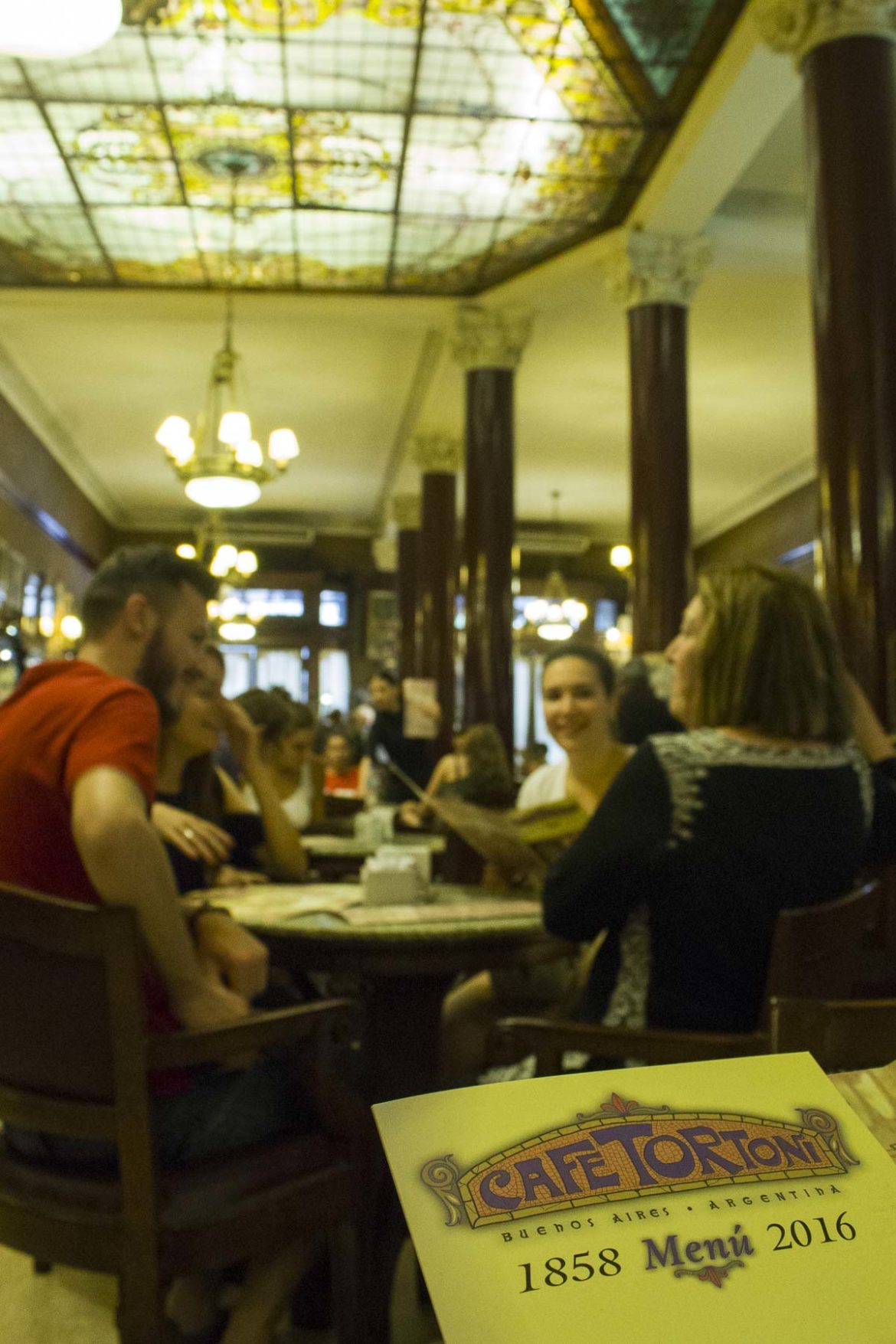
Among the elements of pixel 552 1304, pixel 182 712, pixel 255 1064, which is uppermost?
pixel 182 712

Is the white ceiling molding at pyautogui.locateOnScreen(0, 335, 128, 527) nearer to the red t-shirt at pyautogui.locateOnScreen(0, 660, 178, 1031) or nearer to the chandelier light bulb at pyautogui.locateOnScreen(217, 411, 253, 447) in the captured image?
the chandelier light bulb at pyautogui.locateOnScreen(217, 411, 253, 447)

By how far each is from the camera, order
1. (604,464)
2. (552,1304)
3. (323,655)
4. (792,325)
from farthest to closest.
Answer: (323,655)
(604,464)
(792,325)
(552,1304)

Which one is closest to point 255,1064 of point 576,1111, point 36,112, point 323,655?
point 576,1111

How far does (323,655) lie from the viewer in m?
18.8

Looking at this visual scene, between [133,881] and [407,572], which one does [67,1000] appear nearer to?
[133,881]

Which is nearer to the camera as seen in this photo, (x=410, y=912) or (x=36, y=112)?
(x=410, y=912)

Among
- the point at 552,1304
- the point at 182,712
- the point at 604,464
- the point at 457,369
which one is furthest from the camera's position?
the point at 604,464

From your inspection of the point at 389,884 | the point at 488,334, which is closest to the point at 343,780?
the point at 488,334

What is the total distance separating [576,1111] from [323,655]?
60.3ft

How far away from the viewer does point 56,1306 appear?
7.45 ft

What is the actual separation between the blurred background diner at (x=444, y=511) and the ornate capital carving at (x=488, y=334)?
0.11 feet

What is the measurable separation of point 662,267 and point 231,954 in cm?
608

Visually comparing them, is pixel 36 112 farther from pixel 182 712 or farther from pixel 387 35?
pixel 182 712

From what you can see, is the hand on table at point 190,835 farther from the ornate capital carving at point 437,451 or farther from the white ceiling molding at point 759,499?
the white ceiling molding at point 759,499
